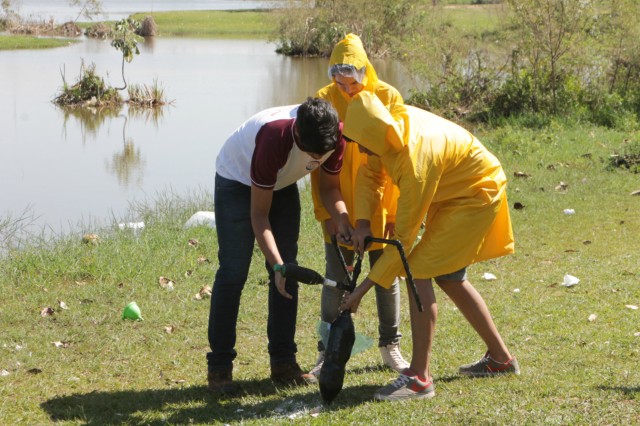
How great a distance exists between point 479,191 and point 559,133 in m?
9.78

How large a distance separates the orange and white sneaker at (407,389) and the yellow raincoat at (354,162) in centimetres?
71

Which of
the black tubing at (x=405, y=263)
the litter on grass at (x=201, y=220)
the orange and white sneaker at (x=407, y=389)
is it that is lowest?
the litter on grass at (x=201, y=220)

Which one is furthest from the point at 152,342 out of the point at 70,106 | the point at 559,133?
the point at 70,106

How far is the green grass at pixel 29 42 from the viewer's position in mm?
35031

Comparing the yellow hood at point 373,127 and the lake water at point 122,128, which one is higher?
the yellow hood at point 373,127

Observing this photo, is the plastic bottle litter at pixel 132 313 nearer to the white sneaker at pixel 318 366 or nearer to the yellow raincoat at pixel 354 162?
the white sneaker at pixel 318 366

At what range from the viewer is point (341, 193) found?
4758 millimetres

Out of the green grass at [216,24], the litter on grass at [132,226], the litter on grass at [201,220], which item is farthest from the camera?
the green grass at [216,24]

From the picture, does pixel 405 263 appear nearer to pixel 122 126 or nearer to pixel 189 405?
pixel 189 405

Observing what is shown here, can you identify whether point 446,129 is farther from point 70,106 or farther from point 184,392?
point 70,106

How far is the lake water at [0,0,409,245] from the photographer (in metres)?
12.6

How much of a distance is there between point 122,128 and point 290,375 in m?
15.4

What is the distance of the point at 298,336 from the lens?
579 cm

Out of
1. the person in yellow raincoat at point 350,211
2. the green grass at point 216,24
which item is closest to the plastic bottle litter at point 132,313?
the person in yellow raincoat at point 350,211
